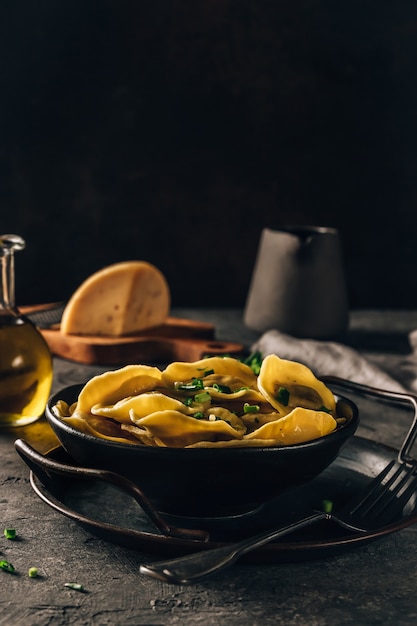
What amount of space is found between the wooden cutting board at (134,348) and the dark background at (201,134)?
76 cm

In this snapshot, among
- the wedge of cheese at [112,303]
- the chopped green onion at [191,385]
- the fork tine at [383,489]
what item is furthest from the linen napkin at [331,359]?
the chopped green onion at [191,385]

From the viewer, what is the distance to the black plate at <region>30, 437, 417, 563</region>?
788mm

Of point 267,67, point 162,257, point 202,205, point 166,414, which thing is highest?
point 267,67

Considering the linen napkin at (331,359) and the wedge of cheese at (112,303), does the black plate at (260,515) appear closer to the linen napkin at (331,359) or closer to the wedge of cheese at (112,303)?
the linen napkin at (331,359)

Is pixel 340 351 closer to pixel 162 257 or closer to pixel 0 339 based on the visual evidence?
pixel 0 339

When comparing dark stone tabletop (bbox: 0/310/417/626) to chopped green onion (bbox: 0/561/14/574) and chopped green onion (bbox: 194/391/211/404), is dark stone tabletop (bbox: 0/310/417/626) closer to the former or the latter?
→ chopped green onion (bbox: 0/561/14/574)

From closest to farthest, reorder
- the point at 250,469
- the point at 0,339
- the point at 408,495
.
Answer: the point at 250,469 → the point at 408,495 → the point at 0,339

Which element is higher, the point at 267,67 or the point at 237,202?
the point at 267,67

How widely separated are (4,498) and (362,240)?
6.11 ft

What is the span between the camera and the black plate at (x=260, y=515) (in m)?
0.79

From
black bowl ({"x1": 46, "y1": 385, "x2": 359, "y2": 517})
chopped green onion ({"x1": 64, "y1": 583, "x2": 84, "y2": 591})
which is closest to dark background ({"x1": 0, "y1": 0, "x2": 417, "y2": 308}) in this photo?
black bowl ({"x1": 46, "y1": 385, "x2": 359, "y2": 517})

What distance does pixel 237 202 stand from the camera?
264 centimetres

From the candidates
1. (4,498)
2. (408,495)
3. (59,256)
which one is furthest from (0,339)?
(59,256)

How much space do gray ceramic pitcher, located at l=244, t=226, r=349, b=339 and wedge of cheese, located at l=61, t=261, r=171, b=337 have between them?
0.99 ft
